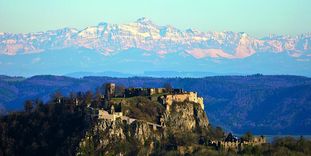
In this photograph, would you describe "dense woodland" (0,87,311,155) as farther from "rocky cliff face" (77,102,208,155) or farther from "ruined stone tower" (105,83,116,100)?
"ruined stone tower" (105,83,116,100)

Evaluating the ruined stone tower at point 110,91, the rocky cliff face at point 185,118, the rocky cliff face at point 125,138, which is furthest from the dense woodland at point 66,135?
the ruined stone tower at point 110,91

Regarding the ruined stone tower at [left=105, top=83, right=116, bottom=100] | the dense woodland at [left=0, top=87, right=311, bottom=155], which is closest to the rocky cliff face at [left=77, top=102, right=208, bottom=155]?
the dense woodland at [left=0, top=87, right=311, bottom=155]

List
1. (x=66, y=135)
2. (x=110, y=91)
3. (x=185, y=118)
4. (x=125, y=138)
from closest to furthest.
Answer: (x=125, y=138) → (x=66, y=135) → (x=185, y=118) → (x=110, y=91)

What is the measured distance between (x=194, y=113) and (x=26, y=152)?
26.0 meters

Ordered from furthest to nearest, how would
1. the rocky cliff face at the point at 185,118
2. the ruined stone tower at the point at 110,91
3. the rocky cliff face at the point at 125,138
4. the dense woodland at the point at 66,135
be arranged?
the ruined stone tower at the point at 110,91, the rocky cliff face at the point at 185,118, the rocky cliff face at the point at 125,138, the dense woodland at the point at 66,135

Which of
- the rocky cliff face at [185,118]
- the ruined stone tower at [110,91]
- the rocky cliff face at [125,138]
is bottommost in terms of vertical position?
the rocky cliff face at [125,138]

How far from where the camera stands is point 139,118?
128750mm

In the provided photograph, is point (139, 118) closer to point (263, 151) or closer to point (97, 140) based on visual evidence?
Result: point (97, 140)

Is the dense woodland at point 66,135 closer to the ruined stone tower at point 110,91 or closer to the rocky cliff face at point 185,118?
the rocky cliff face at point 185,118

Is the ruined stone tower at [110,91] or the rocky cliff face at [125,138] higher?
the ruined stone tower at [110,91]

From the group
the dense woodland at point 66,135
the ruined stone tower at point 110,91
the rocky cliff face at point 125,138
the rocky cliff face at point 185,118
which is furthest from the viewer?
the ruined stone tower at point 110,91

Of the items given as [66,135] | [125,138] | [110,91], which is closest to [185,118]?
[125,138]

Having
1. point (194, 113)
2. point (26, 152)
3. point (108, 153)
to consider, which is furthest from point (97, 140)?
point (194, 113)

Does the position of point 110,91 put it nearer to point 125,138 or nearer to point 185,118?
point 185,118
